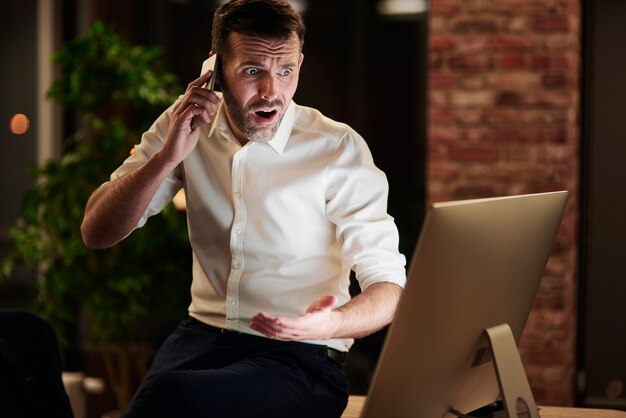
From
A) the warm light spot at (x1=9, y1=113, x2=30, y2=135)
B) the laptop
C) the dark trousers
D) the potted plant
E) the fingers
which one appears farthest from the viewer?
the warm light spot at (x1=9, y1=113, x2=30, y2=135)

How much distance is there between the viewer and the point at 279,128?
2.08 meters

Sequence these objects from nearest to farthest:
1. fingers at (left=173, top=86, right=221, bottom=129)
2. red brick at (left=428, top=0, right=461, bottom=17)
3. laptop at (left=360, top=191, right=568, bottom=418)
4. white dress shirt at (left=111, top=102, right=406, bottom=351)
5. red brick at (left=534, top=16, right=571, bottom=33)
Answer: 1. laptop at (left=360, top=191, right=568, bottom=418)
2. fingers at (left=173, top=86, right=221, bottom=129)
3. white dress shirt at (left=111, top=102, right=406, bottom=351)
4. red brick at (left=534, top=16, right=571, bottom=33)
5. red brick at (left=428, top=0, right=461, bottom=17)

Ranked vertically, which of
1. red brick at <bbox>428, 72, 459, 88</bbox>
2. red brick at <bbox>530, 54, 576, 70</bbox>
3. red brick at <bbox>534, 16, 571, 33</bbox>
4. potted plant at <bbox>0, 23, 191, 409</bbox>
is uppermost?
red brick at <bbox>534, 16, 571, 33</bbox>

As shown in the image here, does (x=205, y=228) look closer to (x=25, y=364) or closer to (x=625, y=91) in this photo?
(x=25, y=364)

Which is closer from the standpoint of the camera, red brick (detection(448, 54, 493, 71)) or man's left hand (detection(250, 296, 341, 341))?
man's left hand (detection(250, 296, 341, 341))

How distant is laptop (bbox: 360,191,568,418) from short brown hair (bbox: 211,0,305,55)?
2.22 ft

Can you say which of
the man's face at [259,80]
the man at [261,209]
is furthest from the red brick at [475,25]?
the man's face at [259,80]

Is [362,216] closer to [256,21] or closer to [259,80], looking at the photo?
[259,80]

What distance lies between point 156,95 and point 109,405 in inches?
66.7

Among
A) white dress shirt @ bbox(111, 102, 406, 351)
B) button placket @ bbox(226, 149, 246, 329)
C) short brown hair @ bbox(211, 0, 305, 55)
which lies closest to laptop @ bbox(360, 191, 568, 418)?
white dress shirt @ bbox(111, 102, 406, 351)

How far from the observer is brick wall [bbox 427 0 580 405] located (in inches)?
148

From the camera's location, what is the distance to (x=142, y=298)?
4164 millimetres

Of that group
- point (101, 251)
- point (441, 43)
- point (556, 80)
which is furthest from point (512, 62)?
point (101, 251)

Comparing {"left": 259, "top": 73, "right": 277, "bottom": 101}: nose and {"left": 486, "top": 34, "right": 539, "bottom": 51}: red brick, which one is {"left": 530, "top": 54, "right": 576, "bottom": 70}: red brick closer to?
{"left": 486, "top": 34, "right": 539, "bottom": 51}: red brick
